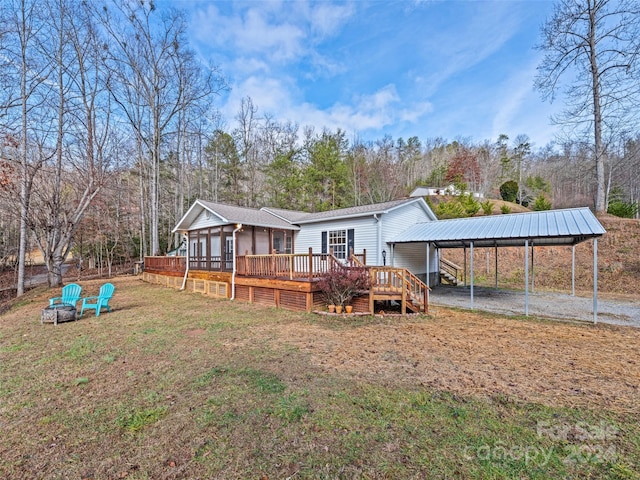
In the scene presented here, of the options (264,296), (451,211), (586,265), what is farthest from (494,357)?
(451,211)

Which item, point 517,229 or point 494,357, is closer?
point 494,357

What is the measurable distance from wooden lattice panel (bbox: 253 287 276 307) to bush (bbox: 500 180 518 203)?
34.5m

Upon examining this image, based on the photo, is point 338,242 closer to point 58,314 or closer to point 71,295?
point 71,295

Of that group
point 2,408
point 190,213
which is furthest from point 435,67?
point 2,408

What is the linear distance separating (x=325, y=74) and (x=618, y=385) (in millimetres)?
21123

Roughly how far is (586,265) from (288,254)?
52.4 ft

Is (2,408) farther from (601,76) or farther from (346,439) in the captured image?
(601,76)

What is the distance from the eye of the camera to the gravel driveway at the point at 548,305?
7664 mm

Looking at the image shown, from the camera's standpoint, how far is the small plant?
25.6ft

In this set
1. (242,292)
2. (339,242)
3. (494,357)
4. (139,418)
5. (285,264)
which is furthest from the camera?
(339,242)

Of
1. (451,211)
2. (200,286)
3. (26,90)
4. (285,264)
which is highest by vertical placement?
(26,90)

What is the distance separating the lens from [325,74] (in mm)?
19391

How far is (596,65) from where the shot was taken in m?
15.4

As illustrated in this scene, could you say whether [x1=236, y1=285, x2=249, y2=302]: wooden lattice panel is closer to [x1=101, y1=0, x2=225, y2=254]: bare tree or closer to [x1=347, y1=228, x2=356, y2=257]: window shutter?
[x1=347, y1=228, x2=356, y2=257]: window shutter
